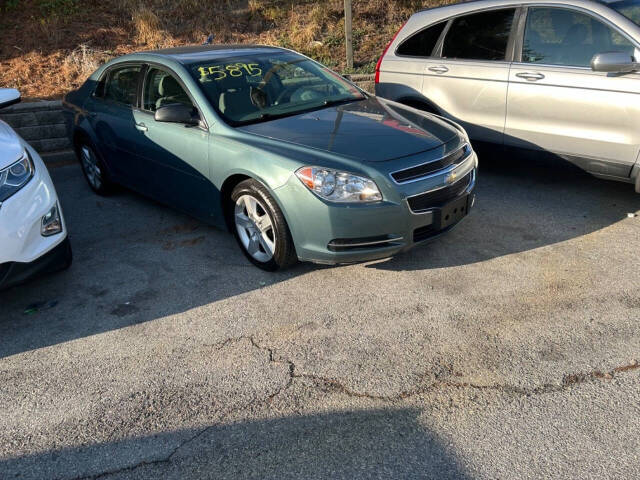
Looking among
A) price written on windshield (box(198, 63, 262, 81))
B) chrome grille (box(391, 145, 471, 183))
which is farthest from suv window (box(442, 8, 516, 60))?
price written on windshield (box(198, 63, 262, 81))

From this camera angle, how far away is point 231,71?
485 centimetres

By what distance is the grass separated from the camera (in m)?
9.21

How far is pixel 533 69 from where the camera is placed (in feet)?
17.2

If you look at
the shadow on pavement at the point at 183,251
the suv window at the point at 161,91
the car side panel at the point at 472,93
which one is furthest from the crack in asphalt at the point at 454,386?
the car side panel at the point at 472,93

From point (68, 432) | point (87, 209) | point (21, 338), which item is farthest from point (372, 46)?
point (68, 432)

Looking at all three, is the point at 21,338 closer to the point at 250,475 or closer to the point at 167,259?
the point at 167,259

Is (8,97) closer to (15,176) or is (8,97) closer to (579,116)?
(15,176)

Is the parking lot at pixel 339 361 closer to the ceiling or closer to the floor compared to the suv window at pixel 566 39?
closer to the floor

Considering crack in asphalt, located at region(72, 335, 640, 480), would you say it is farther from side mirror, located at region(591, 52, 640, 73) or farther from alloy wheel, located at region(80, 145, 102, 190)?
alloy wheel, located at region(80, 145, 102, 190)

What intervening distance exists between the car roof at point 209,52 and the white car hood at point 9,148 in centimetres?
146

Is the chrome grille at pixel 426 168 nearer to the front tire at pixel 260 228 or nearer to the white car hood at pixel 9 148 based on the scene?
the front tire at pixel 260 228

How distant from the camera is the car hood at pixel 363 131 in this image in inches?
156

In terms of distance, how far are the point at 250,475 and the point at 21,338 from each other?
6.85 ft

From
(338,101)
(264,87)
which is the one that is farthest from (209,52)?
(338,101)
